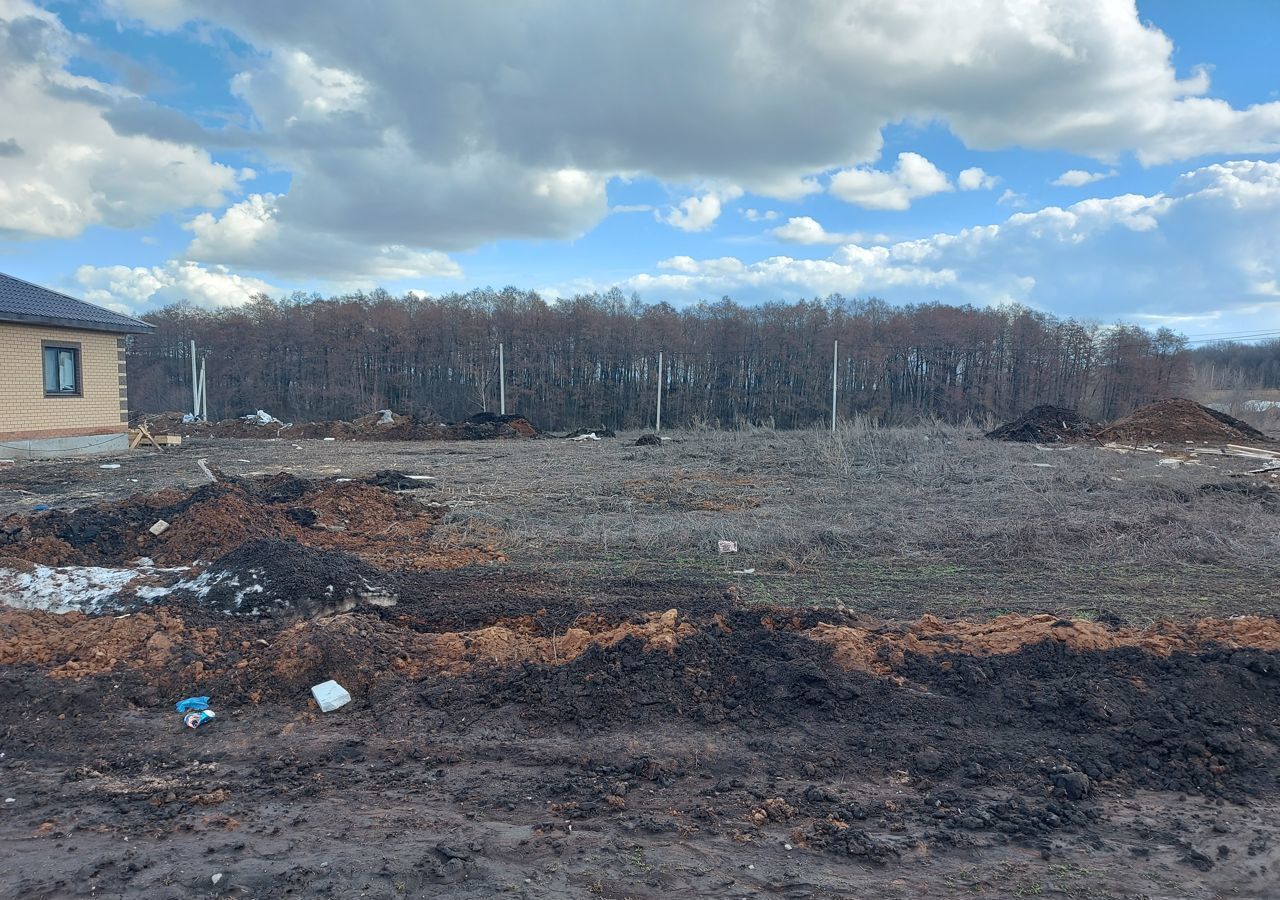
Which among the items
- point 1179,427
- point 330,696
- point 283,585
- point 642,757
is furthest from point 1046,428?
point 330,696

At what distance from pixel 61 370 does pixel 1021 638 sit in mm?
21072

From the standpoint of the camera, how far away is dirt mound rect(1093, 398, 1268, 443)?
25.1 meters

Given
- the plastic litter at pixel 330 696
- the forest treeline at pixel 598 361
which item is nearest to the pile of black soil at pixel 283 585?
the plastic litter at pixel 330 696

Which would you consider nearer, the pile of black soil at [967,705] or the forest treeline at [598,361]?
the pile of black soil at [967,705]

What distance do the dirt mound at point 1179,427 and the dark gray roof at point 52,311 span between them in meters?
28.7

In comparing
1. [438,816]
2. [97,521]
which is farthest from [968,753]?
[97,521]

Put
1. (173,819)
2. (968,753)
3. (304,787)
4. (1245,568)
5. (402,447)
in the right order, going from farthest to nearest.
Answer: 1. (402,447)
2. (1245,568)
3. (968,753)
4. (304,787)
5. (173,819)

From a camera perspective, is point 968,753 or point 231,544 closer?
point 968,753

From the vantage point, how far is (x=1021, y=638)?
547cm

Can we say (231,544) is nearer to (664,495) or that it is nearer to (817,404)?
(664,495)

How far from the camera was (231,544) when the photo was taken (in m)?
8.44

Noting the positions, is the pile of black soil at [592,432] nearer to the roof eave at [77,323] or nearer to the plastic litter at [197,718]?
the roof eave at [77,323]

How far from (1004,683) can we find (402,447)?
23.1m

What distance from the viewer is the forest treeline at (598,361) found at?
131ft
